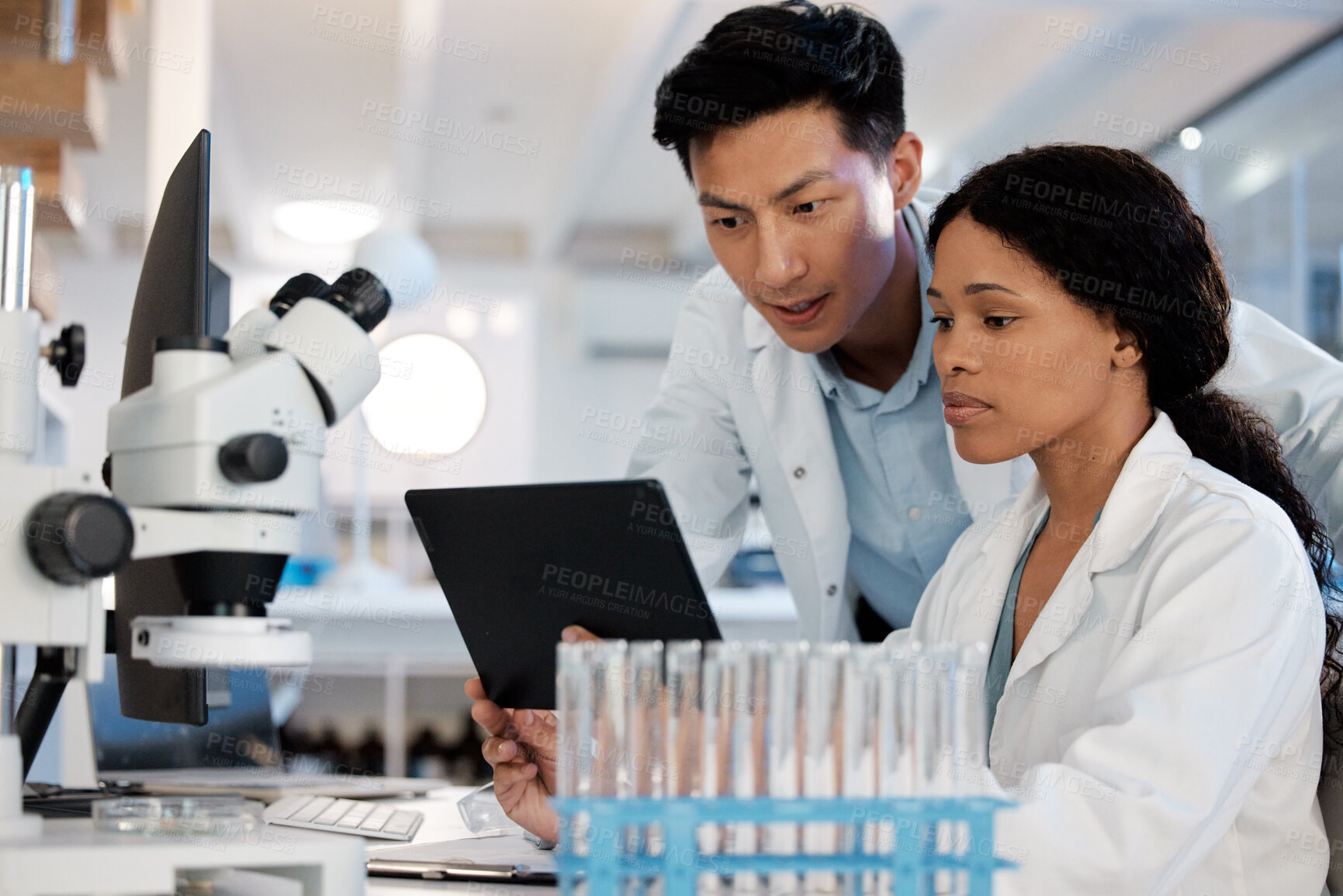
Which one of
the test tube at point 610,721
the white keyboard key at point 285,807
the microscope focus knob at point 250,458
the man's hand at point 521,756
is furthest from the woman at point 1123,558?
the white keyboard key at point 285,807

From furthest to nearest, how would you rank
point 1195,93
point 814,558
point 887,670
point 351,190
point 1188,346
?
point 351,190
point 1195,93
point 814,558
point 1188,346
point 887,670

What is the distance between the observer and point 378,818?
145 centimetres

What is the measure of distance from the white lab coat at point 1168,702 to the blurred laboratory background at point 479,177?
1650 mm

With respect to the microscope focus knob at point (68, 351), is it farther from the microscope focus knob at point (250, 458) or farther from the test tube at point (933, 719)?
the test tube at point (933, 719)

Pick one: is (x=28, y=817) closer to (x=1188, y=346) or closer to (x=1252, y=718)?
(x=1252, y=718)

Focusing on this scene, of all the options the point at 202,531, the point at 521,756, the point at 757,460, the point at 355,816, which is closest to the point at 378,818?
the point at 355,816

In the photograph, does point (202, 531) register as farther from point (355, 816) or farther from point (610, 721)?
point (355, 816)

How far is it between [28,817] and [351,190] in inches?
243

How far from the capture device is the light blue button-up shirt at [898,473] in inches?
76.5

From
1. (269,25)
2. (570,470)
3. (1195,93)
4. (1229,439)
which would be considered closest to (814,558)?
(1229,439)

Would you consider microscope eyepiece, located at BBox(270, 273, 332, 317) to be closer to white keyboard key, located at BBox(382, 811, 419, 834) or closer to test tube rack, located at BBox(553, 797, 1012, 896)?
test tube rack, located at BBox(553, 797, 1012, 896)

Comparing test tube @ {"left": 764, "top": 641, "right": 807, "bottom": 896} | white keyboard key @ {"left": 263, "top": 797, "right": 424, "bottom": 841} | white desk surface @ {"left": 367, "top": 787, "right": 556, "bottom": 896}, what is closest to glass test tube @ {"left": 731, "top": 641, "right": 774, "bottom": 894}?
test tube @ {"left": 764, "top": 641, "right": 807, "bottom": 896}

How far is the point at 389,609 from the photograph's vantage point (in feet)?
15.9

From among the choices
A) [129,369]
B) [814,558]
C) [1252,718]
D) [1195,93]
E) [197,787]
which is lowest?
[197,787]
